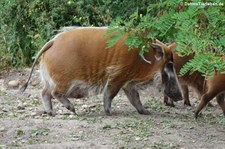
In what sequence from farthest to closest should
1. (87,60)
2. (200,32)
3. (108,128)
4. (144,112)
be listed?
(144,112) → (87,60) → (108,128) → (200,32)

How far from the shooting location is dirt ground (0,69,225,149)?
541cm

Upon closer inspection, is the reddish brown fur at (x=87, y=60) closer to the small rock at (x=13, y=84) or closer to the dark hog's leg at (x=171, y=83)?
the dark hog's leg at (x=171, y=83)

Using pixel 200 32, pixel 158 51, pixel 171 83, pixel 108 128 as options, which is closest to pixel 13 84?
pixel 171 83

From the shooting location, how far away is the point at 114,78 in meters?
7.04

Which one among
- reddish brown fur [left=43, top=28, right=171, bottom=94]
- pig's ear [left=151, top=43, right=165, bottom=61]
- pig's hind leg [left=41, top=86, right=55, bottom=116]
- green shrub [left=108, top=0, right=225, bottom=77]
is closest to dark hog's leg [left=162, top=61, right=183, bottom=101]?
pig's ear [left=151, top=43, right=165, bottom=61]

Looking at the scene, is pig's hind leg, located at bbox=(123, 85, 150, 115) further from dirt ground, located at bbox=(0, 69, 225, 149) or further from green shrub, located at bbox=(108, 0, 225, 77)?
green shrub, located at bbox=(108, 0, 225, 77)

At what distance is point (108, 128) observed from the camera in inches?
236

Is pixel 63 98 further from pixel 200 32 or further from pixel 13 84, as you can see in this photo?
pixel 13 84

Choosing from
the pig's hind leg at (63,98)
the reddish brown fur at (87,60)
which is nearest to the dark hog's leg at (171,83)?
the reddish brown fur at (87,60)

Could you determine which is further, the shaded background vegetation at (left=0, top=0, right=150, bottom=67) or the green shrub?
the shaded background vegetation at (left=0, top=0, right=150, bottom=67)

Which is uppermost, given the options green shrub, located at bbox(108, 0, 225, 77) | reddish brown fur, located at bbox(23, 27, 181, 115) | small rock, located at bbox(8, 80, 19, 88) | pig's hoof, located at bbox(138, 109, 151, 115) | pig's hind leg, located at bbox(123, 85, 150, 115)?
green shrub, located at bbox(108, 0, 225, 77)

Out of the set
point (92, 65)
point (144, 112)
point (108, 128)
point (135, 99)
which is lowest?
point (144, 112)

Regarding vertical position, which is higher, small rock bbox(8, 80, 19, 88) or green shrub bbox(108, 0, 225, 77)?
green shrub bbox(108, 0, 225, 77)

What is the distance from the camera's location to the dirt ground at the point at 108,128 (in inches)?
213
